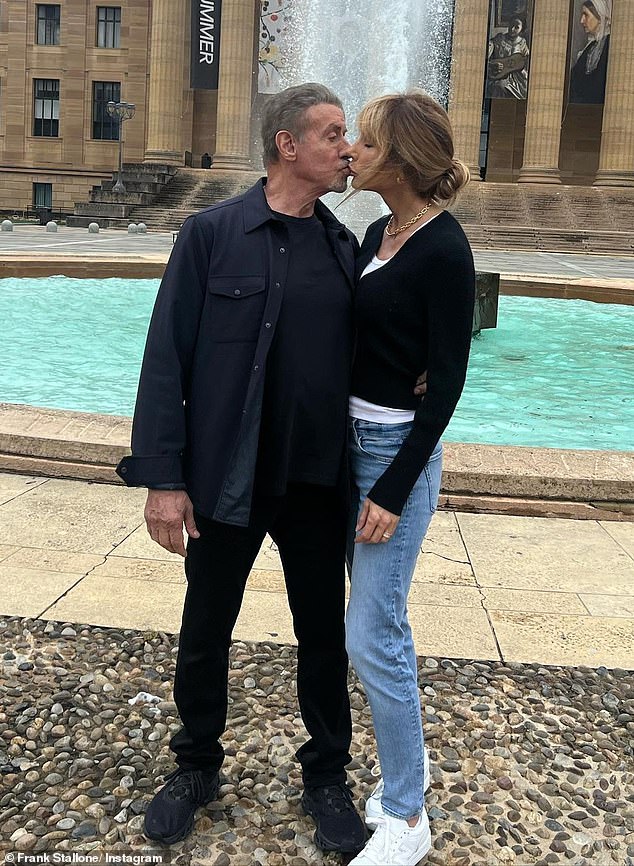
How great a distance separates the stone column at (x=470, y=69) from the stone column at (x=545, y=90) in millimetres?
2286

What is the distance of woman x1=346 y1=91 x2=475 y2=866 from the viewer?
2.44m

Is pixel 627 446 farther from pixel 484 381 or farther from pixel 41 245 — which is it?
pixel 41 245

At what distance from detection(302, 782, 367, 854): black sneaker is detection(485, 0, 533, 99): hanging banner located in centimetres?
4558

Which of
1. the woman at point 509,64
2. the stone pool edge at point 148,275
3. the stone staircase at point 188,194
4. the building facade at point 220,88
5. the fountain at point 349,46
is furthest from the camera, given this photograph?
the woman at point 509,64

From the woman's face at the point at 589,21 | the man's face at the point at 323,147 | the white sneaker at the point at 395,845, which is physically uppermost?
the woman's face at the point at 589,21

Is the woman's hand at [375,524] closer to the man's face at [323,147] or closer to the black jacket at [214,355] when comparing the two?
the black jacket at [214,355]

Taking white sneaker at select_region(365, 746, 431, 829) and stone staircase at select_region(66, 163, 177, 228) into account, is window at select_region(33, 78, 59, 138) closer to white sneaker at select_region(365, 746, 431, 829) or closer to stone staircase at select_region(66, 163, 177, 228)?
stone staircase at select_region(66, 163, 177, 228)

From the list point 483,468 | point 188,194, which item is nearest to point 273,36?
point 188,194

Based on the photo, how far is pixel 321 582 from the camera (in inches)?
111

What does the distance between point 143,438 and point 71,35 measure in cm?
5525

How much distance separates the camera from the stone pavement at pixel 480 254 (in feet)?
69.3

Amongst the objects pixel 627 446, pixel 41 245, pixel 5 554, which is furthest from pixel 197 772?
pixel 41 245

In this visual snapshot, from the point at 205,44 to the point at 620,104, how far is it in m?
19.6

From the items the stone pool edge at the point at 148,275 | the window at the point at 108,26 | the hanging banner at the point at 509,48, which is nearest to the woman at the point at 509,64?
the hanging banner at the point at 509,48
